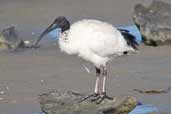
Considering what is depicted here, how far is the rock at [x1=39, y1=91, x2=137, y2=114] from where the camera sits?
9.65 m

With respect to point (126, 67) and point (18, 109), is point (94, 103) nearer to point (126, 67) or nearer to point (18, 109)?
point (18, 109)

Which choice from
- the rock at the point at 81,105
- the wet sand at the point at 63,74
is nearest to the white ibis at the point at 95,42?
the rock at the point at 81,105

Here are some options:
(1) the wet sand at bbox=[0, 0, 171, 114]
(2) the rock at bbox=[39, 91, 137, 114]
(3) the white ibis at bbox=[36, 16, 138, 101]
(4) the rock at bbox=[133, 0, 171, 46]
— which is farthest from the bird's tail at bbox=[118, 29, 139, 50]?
(4) the rock at bbox=[133, 0, 171, 46]

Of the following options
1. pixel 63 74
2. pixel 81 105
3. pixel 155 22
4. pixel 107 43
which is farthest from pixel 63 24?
pixel 155 22

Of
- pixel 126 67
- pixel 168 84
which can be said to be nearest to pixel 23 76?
pixel 126 67

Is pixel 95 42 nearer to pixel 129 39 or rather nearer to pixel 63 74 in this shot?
pixel 129 39

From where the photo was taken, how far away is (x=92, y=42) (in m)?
10.7

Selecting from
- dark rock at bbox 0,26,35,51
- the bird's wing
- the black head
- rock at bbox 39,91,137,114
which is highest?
the black head

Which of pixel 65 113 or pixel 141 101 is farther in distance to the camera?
pixel 141 101

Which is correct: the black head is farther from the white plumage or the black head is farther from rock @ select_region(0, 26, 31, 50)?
rock @ select_region(0, 26, 31, 50)

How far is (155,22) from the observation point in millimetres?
16484

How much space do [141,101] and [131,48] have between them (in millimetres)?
781

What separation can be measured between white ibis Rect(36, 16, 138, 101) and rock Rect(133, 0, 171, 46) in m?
4.87

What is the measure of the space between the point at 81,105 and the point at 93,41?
1200 mm
